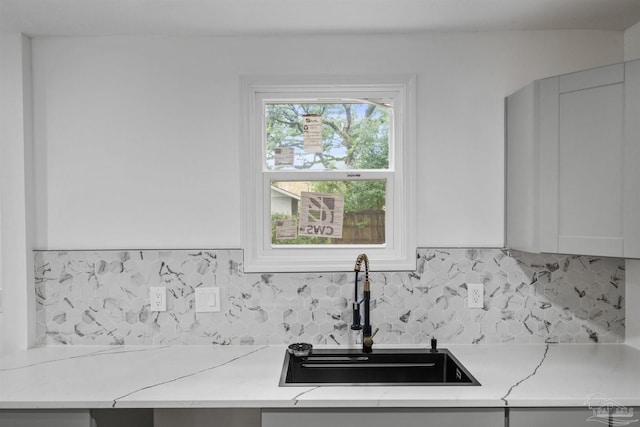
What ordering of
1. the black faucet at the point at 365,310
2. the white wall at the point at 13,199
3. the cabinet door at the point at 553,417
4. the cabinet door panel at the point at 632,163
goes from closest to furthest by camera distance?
1. the cabinet door at the point at 553,417
2. the cabinet door panel at the point at 632,163
3. the black faucet at the point at 365,310
4. the white wall at the point at 13,199

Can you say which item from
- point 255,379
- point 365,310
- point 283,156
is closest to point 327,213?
point 283,156

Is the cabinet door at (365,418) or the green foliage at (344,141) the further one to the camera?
the green foliage at (344,141)

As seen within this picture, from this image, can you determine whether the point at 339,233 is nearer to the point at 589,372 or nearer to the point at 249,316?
the point at 249,316

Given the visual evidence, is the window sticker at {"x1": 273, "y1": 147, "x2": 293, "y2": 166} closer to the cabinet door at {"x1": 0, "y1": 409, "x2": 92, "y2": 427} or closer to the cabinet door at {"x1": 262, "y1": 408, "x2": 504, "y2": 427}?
the cabinet door at {"x1": 262, "y1": 408, "x2": 504, "y2": 427}

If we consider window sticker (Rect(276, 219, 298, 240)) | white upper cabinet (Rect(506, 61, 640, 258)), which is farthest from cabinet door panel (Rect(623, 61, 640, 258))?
window sticker (Rect(276, 219, 298, 240))

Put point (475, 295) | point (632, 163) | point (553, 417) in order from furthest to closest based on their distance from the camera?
1. point (475, 295)
2. point (632, 163)
3. point (553, 417)

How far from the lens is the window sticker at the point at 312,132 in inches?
86.4

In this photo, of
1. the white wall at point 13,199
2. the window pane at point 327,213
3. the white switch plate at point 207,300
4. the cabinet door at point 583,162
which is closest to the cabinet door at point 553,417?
the cabinet door at point 583,162

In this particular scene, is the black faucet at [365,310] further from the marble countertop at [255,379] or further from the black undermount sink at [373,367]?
the marble countertop at [255,379]

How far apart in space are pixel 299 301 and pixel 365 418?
723mm

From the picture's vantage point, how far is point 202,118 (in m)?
2.13

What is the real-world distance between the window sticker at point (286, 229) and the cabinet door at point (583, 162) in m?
1.11

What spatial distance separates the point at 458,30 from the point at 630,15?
28.7 inches

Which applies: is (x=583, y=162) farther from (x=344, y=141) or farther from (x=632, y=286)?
(x=344, y=141)
